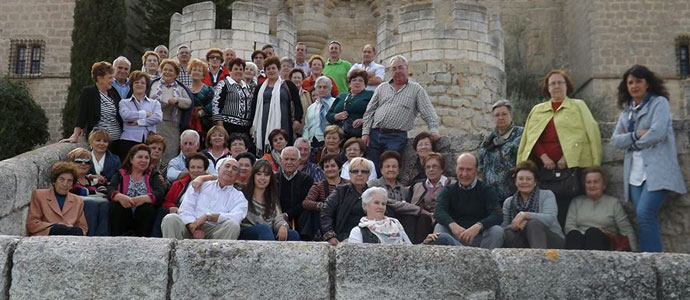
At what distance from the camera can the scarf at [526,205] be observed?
7570 millimetres

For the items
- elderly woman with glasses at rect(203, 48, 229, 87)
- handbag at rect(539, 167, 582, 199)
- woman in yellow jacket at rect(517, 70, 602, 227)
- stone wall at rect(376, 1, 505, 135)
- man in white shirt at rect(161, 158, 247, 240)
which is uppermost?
stone wall at rect(376, 1, 505, 135)

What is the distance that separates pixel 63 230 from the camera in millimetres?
7453

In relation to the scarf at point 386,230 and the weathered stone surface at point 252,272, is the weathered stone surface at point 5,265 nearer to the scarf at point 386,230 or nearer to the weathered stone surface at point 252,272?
the weathered stone surface at point 252,272

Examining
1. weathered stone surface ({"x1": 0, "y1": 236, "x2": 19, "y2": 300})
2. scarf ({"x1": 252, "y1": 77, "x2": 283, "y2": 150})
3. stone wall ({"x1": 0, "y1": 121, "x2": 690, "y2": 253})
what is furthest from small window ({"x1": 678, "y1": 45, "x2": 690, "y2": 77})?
weathered stone surface ({"x1": 0, "y1": 236, "x2": 19, "y2": 300})

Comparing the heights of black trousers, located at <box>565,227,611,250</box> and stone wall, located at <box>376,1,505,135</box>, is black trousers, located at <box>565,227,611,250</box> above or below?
below

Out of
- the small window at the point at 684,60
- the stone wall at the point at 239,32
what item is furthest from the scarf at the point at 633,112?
the small window at the point at 684,60

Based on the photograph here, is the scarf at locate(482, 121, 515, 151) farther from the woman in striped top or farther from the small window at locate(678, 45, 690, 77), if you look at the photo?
the small window at locate(678, 45, 690, 77)

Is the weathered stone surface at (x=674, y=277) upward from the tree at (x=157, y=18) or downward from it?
downward

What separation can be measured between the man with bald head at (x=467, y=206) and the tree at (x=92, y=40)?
18647 millimetres

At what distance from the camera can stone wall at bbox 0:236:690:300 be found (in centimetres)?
501

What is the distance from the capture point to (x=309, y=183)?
28.4 ft

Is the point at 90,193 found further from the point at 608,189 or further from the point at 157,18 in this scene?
the point at 157,18

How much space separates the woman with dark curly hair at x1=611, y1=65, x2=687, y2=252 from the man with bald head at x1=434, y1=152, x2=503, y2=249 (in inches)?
45.7

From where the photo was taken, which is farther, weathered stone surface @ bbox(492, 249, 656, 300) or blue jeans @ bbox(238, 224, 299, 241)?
blue jeans @ bbox(238, 224, 299, 241)
